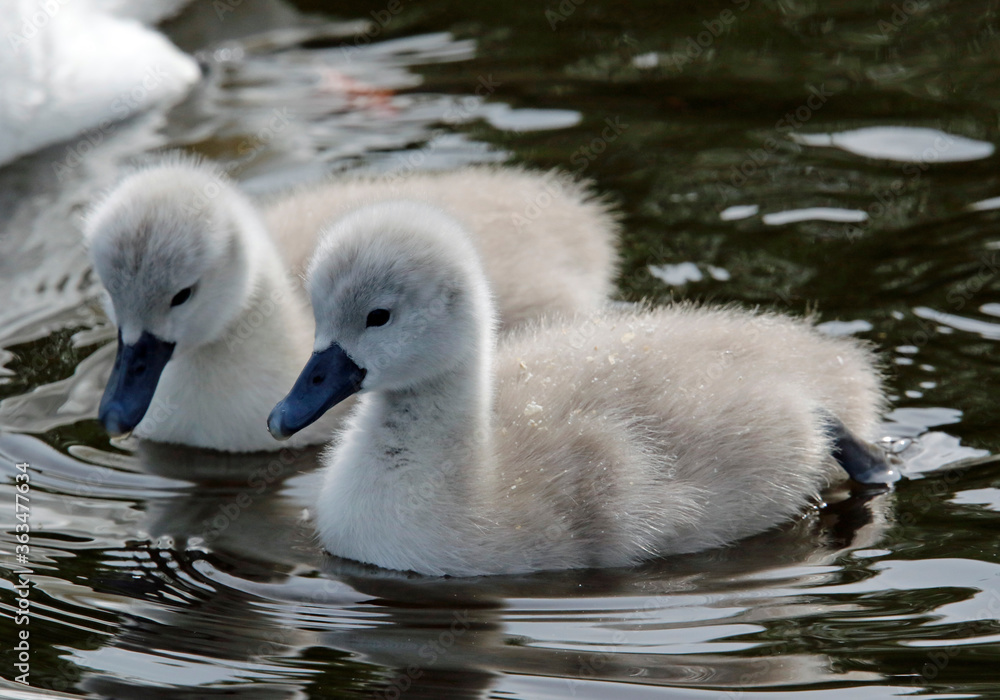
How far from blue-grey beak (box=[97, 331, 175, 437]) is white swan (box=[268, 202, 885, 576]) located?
65 cm

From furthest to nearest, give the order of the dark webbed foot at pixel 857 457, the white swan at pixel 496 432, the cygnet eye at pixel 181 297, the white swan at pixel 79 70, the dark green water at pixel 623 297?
the white swan at pixel 79 70, the cygnet eye at pixel 181 297, the dark webbed foot at pixel 857 457, the white swan at pixel 496 432, the dark green water at pixel 623 297

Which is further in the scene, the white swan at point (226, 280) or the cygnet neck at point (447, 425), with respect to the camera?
the white swan at point (226, 280)

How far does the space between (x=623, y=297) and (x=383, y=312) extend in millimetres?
1817

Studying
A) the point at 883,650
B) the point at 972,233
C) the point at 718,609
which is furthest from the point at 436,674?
the point at 972,233

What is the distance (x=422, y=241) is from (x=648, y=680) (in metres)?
1.32

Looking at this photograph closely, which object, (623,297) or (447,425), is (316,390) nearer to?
(447,425)

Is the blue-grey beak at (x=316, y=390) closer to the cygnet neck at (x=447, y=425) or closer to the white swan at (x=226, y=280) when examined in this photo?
the cygnet neck at (x=447, y=425)

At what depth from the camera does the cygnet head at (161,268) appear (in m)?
4.26

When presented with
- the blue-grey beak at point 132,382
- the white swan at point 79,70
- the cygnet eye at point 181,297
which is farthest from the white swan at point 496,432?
the white swan at point 79,70

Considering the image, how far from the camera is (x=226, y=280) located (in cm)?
456

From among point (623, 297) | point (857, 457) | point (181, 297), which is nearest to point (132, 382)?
point (181, 297)

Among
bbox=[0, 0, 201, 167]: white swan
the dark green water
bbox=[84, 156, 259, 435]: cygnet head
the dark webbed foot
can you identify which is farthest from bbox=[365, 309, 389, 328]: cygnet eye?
bbox=[0, 0, 201, 167]: white swan

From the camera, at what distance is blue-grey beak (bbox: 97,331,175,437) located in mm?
4207

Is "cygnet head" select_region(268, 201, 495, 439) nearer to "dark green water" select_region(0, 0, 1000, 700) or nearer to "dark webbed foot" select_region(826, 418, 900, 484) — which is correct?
"dark green water" select_region(0, 0, 1000, 700)
